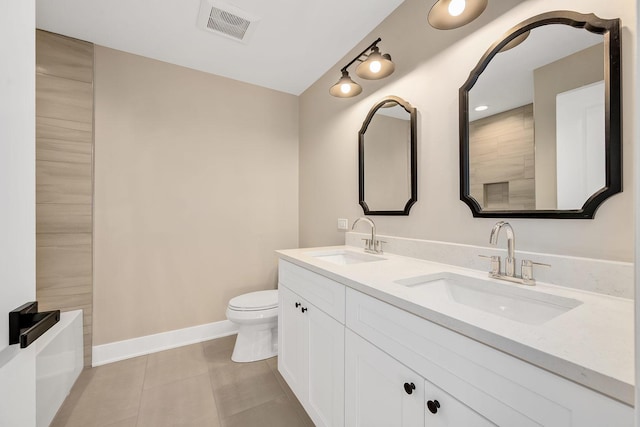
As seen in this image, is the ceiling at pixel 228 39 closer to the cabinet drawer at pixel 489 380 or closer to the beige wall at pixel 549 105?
the beige wall at pixel 549 105

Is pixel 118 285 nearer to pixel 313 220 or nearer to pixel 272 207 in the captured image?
pixel 272 207

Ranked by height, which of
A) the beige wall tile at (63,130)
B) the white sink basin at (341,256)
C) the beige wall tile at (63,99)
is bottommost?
the white sink basin at (341,256)

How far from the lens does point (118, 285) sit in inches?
83.0

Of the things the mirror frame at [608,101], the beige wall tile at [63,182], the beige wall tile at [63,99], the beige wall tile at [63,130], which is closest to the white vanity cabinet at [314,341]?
the mirror frame at [608,101]

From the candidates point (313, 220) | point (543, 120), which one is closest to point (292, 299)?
point (313, 220)

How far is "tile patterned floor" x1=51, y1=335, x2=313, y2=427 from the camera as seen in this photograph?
147cm

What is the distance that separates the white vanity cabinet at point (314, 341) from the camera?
3.84 ft

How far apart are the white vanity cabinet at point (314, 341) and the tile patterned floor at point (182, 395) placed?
197mm

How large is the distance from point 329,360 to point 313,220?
4.97 feet

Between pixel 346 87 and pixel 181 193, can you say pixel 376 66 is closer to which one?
pixel 346 87

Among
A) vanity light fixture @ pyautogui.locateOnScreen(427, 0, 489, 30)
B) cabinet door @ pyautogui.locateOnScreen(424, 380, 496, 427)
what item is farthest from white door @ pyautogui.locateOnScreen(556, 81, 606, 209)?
cabinet door @ pyautogui.locateOnScreen(424, 380, 496, 427)

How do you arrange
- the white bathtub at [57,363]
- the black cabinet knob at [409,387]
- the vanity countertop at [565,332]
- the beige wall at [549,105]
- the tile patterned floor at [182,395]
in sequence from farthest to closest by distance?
the tile patterned floor at [182,395] → the white bathtub at [57,363] → the beige wall at [549,105] → the black cabinet knob at [409,387] → the vanity countertop at [565,332]

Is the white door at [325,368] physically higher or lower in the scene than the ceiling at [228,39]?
lower

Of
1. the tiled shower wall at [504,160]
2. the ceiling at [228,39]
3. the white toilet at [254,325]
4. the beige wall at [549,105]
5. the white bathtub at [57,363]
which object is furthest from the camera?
the white toilet at [254,325]
